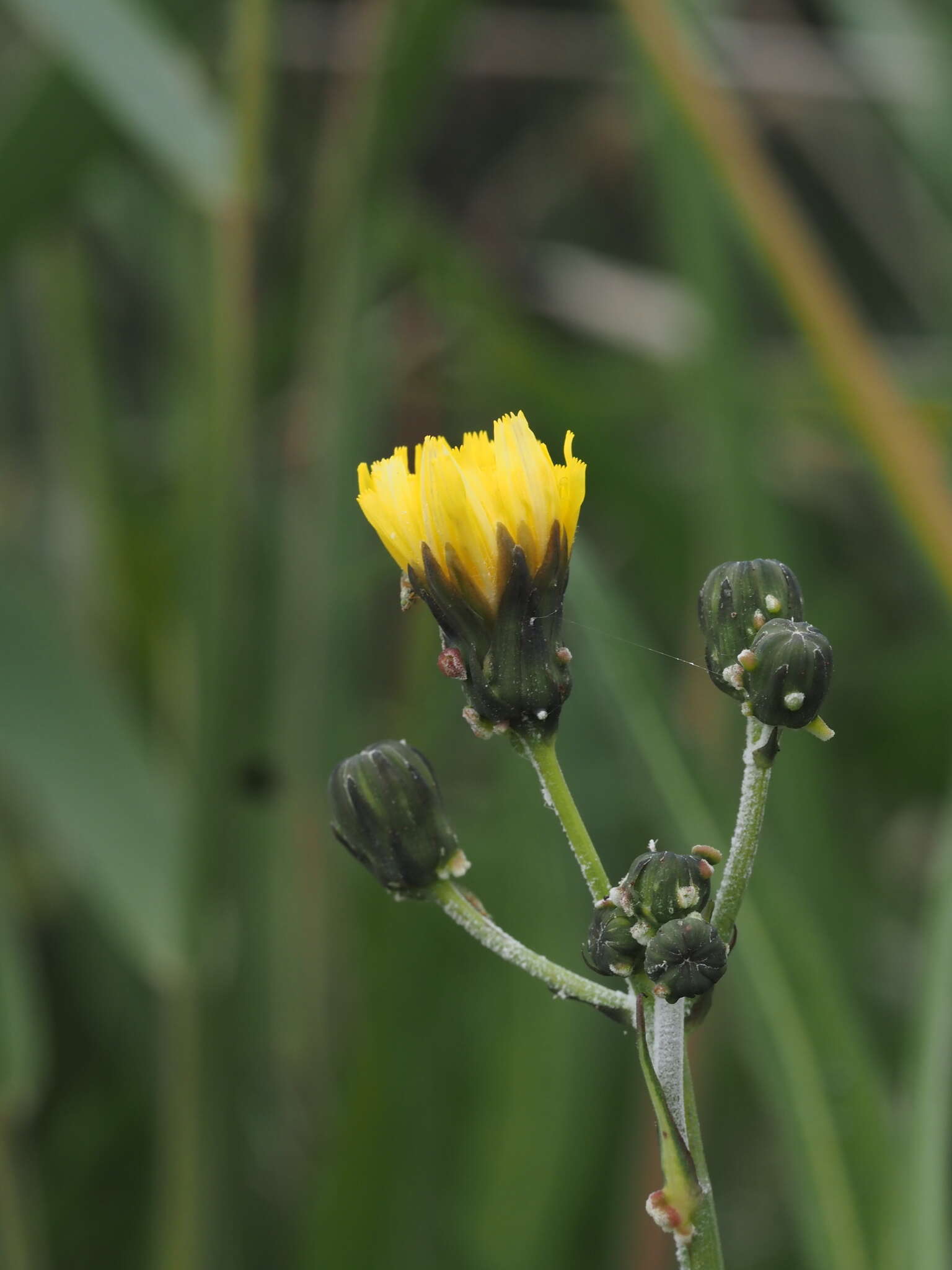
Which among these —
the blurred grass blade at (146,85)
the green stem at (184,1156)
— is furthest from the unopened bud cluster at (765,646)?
the green stem at (184,1156)

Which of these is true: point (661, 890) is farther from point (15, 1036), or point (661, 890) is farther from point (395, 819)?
point (15, 1036)

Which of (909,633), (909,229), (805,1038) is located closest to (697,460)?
(909,633)

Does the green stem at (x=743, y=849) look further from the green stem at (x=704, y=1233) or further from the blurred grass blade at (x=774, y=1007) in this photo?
the blurred grass blade at (x=774, y=1007)

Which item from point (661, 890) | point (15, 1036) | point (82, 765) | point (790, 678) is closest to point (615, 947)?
point (661, 890)

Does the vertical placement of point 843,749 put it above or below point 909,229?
below

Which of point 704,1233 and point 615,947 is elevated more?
point 615,947

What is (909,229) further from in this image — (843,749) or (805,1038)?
(805,1038)

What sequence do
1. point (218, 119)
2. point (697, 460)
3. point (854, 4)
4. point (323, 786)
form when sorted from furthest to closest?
point (854, 4) → point (697, 460) → point (323, 786) → point (218, 119)
